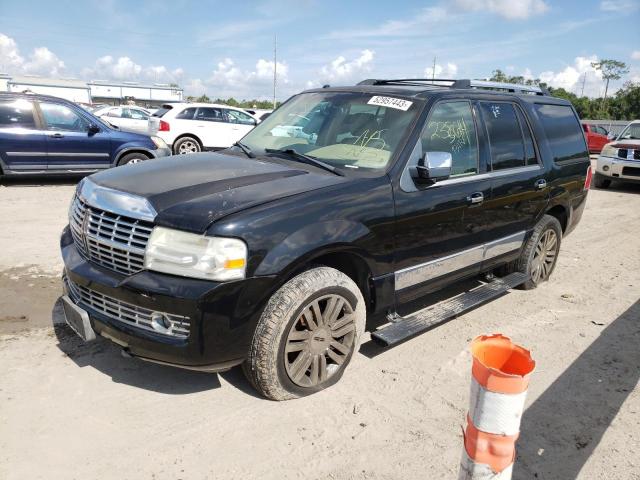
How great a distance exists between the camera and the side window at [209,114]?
1402cm

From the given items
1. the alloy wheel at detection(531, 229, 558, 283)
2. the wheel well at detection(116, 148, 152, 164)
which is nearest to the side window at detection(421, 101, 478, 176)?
the alloy wheel at detection(531, 229, 558, 283)

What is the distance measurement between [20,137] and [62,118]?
82cm

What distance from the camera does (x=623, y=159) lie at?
11.9 meters

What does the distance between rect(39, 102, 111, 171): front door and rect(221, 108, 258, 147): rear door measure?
4836 mm

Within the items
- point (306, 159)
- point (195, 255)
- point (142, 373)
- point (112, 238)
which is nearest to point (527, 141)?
point (306, 159)

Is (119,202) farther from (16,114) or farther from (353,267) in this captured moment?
(16,114)

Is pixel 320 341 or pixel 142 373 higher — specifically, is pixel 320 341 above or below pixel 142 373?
above

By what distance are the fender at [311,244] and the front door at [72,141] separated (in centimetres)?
820

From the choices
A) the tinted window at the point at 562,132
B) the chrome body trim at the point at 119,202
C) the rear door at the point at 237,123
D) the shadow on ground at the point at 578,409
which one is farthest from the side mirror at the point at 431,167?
the rear door at the point at 237,123

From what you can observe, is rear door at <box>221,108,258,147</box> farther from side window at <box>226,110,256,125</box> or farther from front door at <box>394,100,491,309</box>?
front door at <box>394,100,491,309</box>

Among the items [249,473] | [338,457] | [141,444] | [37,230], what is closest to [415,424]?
[338,457]

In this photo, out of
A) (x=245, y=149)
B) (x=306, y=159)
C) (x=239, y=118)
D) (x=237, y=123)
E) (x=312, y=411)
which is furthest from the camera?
(x=239, y=118)

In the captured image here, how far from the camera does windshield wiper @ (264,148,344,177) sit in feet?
11.2

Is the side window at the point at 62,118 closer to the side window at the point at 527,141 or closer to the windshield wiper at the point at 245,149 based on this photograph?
the windshield wiper at the point at 245,149
